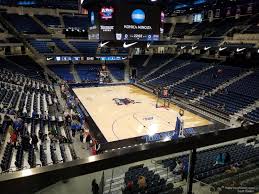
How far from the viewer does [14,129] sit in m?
11.2

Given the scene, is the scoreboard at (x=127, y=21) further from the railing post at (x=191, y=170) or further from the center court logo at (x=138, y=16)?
the railing post at (x=191, y=170)

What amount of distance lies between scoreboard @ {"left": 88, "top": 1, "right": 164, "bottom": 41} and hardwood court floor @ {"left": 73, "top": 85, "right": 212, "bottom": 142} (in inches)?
282

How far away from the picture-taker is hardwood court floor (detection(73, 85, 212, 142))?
14.6 metres

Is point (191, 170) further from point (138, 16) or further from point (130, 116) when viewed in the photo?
point (130, 116)

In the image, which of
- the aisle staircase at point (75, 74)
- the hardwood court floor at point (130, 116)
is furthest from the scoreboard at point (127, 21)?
the aisle staircase at point (75, 74)

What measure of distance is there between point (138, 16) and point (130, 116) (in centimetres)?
1137

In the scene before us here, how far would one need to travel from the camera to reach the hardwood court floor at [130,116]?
1459 centimetres

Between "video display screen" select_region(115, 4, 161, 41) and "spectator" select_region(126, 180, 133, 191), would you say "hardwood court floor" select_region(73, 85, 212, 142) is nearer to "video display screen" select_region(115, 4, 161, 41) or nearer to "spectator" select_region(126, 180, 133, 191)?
"video display screen" select_region(115, 4, 161, 41)

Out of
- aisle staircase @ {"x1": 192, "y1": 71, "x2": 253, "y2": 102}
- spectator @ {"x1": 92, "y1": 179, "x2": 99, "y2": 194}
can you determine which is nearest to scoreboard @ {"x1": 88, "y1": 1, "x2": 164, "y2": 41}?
spectator @ {"x1": 92, "y1": 179, "x2": 99, "y2": 194}

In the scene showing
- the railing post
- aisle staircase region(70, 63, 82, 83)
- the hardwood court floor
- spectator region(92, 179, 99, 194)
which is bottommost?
the hardwood court floor

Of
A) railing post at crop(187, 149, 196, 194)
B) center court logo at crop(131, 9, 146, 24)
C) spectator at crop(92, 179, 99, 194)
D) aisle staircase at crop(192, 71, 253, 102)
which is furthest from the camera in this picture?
aisle staircase at crop(192, 71, 253, 102)

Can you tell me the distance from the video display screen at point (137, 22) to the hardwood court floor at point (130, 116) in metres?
7.35

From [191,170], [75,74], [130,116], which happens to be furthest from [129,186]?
[75,74]

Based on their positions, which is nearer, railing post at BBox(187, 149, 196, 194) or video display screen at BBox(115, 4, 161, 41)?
railing post at BBox(187, 149, 196, 194)
